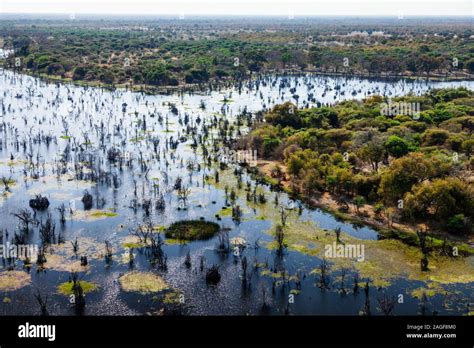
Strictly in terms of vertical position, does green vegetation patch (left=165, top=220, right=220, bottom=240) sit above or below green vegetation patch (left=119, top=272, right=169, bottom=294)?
→ above

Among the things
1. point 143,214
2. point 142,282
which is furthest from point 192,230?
point 142,282

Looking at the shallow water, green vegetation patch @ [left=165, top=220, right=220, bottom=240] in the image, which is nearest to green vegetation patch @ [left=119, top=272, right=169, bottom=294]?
the shallow water

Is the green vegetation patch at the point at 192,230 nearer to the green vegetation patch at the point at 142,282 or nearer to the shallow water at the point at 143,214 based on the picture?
the shallow water at the point at 143,214

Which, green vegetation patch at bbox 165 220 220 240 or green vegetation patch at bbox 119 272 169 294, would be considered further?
green vegetation patch at bbox 165 220 220 240

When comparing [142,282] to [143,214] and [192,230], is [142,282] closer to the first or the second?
[192,230]

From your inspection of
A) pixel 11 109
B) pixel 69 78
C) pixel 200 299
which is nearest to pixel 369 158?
pixel 200 299

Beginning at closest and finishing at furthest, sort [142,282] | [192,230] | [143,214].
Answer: [142,282], [192,230], [143,214]

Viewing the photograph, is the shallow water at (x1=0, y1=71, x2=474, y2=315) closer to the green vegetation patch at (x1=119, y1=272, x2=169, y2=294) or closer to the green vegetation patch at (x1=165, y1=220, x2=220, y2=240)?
the green vegetation patch at (x1=119, y1=272, x2=169, y2=294)

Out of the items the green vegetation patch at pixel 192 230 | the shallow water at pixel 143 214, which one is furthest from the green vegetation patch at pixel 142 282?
the green vegetation patch at pixel 192 230
